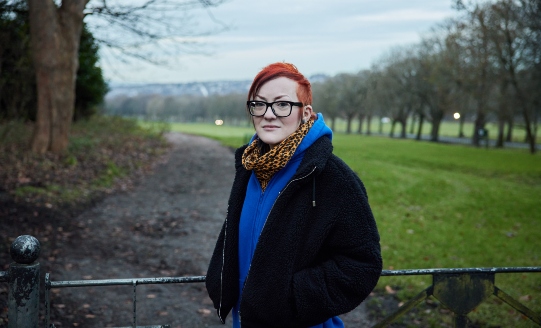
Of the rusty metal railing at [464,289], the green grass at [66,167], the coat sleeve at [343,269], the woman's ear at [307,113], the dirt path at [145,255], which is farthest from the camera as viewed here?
the green grass at [66,167]

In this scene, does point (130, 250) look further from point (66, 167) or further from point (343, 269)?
point (343, 269)

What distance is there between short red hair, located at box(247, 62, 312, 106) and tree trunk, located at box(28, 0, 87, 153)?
12.8 m

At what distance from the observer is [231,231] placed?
2145mm

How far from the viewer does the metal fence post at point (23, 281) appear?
2.40 meters

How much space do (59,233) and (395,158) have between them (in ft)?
65.4

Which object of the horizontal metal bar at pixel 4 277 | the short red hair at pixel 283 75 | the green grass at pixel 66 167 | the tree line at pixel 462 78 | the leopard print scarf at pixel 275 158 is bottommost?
the green grass at pixel 66 167

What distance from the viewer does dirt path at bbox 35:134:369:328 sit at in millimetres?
5762

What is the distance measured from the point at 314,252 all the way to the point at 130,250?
269 inches

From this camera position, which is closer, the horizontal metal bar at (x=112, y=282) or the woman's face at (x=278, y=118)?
the woman's face at (x=278, y=118)

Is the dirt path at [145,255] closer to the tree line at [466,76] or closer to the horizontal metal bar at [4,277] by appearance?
the horizontal metal bar at [4,277]

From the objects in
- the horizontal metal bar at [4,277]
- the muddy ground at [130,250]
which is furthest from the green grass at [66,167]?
the horizontal metal bar at [4,277]

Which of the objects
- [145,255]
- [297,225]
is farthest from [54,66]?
[297,225]

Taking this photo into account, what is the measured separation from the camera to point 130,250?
8188 mm

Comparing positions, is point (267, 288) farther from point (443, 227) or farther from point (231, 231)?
point (443, 227)
